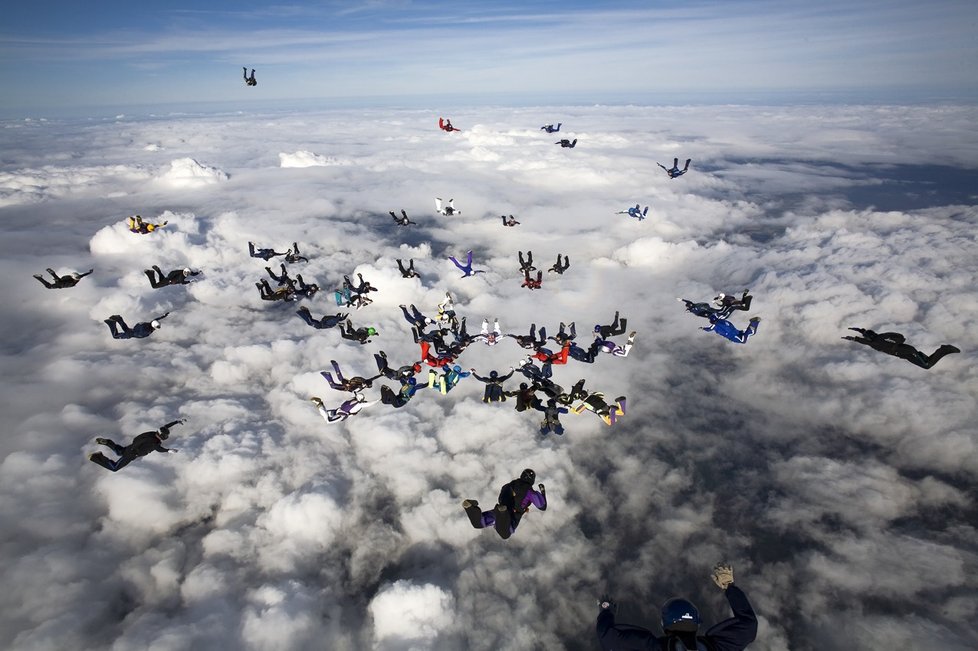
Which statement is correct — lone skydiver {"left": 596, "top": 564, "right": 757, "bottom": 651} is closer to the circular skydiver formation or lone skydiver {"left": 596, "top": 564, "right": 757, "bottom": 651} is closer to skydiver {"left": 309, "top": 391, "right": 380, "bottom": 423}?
the circular skydiver formation

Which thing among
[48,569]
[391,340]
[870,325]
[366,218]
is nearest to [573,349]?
[48,569]

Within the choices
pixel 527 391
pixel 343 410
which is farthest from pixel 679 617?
pixel 343 410

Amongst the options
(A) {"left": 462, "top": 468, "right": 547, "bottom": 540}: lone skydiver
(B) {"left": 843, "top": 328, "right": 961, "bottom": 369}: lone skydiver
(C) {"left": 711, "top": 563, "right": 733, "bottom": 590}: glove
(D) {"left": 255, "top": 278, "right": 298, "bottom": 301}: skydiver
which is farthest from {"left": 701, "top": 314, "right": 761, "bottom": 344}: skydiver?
(D) {"left": 255, "top": 278, "right": 298, "bottom": 301}: skydiver

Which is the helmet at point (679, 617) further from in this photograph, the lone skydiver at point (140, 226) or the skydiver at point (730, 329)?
the lone skydiver at point (140, 226)

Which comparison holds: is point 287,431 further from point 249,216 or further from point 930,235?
point 930,235

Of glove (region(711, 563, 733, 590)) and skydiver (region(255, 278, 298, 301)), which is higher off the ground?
glove (region(711, 563, 733, 590))

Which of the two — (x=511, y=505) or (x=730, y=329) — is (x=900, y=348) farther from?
(x=511, y=505)

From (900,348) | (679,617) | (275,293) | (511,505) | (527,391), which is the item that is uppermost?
(900,348)
